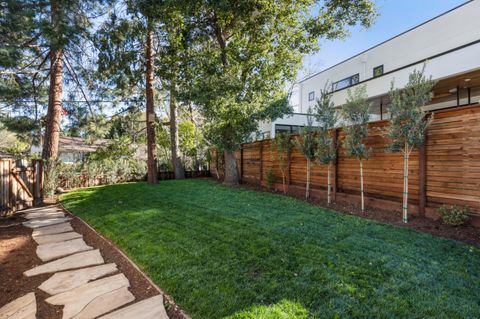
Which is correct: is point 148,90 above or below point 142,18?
below

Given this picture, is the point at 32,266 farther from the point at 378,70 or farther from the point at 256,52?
the point at 378,70

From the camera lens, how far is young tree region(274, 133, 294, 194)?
7609 mm

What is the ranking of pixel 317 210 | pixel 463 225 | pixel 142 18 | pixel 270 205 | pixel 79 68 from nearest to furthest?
pixel 463 225
pixel 317 210
pixel 270 205
pixel 142 18
pixel 79 68

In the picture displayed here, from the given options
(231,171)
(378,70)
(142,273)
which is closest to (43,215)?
(142,273)

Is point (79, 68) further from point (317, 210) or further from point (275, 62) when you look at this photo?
point (317, 210)

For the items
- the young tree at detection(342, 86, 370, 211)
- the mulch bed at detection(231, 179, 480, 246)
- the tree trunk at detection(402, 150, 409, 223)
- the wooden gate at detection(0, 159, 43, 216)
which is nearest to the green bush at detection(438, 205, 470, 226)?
the mulch bed at detection(231, 179, 480, 246)

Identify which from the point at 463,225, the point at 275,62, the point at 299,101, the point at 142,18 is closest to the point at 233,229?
the point at 463,225

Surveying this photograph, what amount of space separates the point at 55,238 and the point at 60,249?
0.68 meters

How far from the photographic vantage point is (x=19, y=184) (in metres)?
6.64

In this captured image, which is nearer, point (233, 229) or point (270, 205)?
point (233, 229)

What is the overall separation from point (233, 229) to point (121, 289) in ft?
6.48

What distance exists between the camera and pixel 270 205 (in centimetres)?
602

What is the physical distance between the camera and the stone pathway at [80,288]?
2273 mm

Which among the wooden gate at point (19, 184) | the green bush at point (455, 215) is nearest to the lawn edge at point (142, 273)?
the wooden gate at point (19, 184)
